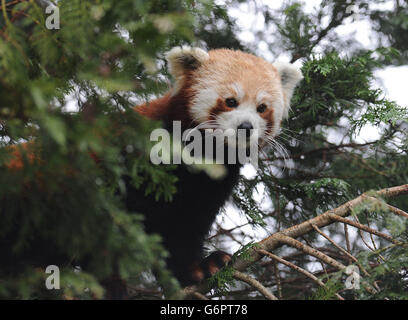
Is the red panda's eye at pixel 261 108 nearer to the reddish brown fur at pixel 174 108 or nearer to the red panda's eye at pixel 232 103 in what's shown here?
the red panda's eye at pixel 232 103

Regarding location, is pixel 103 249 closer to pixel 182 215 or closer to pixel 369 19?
pixel 182 215

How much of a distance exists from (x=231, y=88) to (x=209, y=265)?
138cm

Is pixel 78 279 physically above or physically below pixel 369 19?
below

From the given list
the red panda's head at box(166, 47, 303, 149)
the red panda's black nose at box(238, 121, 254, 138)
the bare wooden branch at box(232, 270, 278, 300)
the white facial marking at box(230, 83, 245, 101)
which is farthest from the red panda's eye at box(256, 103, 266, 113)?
the bare wooden branch at box(232, 270, 278, 300)

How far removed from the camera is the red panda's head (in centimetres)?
315

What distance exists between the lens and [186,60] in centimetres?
339

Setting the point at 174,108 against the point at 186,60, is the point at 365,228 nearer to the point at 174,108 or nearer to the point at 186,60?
the point at 174,108

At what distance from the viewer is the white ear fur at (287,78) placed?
11.6ft

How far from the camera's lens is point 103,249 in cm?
159

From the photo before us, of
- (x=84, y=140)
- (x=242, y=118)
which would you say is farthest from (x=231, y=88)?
(x=84, y=140)

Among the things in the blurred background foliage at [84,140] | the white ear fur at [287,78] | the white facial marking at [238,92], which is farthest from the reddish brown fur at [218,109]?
the blurred background foliage at [84,140]

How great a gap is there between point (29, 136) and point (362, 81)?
9.36ft
